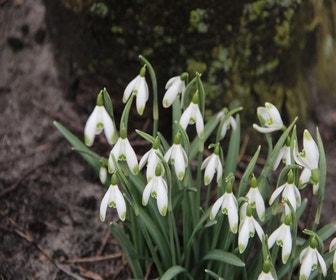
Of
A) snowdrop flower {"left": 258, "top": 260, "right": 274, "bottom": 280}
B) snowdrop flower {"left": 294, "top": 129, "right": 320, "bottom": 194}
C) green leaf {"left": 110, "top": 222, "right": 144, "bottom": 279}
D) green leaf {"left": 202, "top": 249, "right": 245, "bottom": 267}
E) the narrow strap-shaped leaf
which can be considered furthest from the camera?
the narrow strap-shaped leaf

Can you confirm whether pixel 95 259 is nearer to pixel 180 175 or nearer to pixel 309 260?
pixel 180 175

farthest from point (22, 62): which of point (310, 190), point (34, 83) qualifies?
point (310, 190)

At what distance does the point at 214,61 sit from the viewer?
3.18 metres

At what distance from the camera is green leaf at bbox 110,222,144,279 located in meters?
2.56

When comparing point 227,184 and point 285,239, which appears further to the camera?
point 227,184

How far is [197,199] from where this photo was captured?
2.68 m

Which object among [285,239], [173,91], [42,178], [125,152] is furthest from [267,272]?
[42,178]

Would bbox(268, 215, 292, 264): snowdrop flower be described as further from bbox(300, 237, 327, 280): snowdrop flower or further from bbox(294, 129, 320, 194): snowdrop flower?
bbox(294, 129, 320, 194): snowdrop flower

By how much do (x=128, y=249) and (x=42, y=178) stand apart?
774mm

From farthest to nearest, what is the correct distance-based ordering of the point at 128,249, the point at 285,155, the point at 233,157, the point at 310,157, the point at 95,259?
the point at 95,259 < the point at 233,157 < the point at 128,249 < the point at 285,155 < the point at 310,157

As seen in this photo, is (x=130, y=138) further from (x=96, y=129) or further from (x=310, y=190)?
(x=96, y=129)

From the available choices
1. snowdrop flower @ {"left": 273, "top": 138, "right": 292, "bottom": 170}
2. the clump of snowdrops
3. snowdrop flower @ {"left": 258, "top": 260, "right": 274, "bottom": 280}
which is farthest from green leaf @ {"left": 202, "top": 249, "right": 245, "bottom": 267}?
snowdrop flower @ {"left": 273, "top": 138, "right": 292, "bottom": 170}

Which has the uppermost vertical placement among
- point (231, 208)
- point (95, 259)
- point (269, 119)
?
point (269, 119)

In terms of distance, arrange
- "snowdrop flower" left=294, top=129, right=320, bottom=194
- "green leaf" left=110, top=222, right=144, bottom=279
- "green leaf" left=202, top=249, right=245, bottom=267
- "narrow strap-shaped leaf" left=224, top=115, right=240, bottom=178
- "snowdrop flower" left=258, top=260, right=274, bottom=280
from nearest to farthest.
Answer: "snowdrop flower" left=258, top=260, right=274, bottom=280 < "snowdrop flower" left=294, top=129, right=320, bottom=194 < "green leaf" left=202, top=249, right=245, bottom=267 < "green leaf" left=110, top=222, right=144, bottom=279 < "narrow strap-shaped leaf" left=224, top=115, right=240, bottom=178
